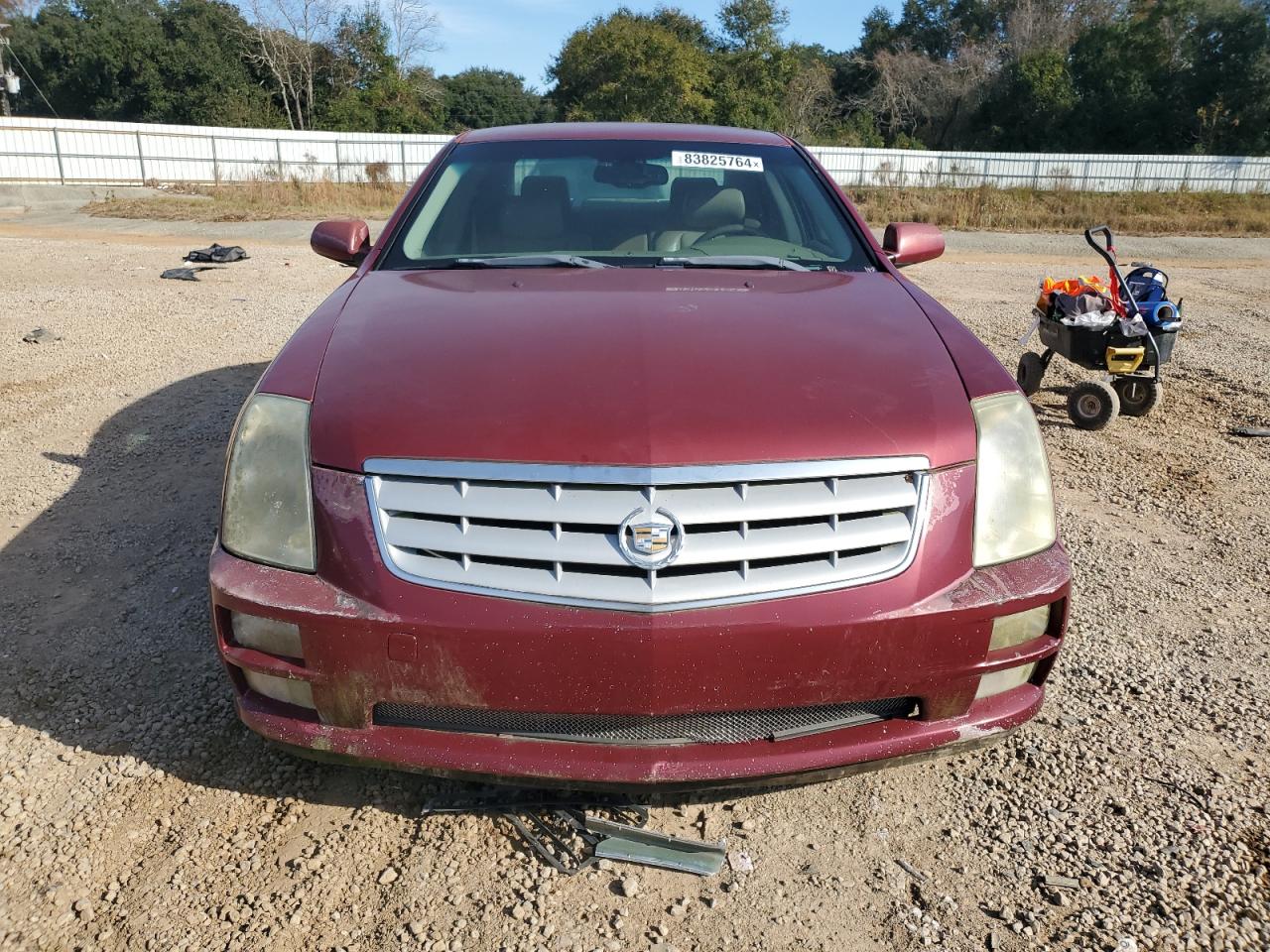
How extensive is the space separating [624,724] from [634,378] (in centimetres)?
76

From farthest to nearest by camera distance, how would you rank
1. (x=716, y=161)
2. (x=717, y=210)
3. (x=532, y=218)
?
(x=716, y=161), (x=717, y=210), (x=532, y=218)

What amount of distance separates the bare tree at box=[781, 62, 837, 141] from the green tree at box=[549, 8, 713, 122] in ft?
11.4

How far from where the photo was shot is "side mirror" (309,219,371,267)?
3.56m

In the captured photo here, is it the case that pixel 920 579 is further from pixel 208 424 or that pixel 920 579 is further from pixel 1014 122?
pixel 1014 122

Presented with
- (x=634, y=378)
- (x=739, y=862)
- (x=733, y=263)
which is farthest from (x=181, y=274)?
(x=739, y=862)

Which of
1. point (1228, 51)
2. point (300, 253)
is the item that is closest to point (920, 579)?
point (300, 253)

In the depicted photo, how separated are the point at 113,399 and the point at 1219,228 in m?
23.6

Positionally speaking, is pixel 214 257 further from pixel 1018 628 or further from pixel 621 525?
pixel 1018 628

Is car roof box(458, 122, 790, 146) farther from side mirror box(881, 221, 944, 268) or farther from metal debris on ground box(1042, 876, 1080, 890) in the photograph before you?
metal debris on ground box(1042, 876, 1080, 890)

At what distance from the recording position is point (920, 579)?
1955 millimetres

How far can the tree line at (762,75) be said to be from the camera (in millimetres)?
35062

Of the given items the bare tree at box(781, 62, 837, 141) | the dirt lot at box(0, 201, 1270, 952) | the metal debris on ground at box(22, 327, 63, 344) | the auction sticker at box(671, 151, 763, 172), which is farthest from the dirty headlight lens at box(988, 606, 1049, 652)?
the bare tree at box(781, 62, 837, 141)

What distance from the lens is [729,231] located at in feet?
11.2

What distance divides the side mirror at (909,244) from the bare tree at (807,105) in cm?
3259
